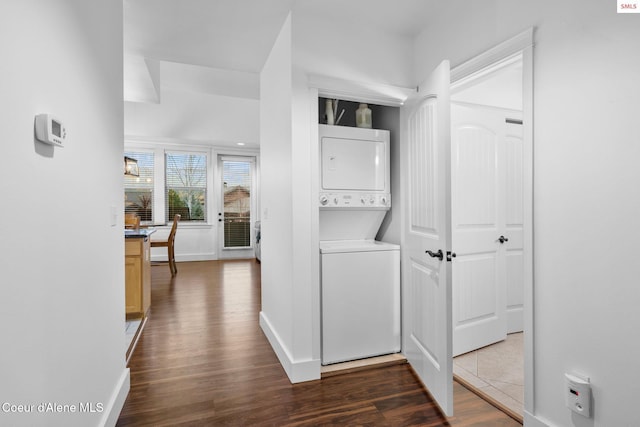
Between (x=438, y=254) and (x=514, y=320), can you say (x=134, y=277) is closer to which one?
(x=438, y=254)

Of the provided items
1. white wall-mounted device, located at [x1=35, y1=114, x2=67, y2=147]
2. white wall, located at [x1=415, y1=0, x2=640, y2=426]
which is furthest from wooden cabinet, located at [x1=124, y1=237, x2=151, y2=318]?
white wall, located at [x1=415, y1=0, x2=640, y2=426]

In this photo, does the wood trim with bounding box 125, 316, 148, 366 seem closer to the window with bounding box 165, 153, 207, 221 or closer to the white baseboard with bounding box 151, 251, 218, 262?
the white baseboard with bounding box 151, 251, 218, 262

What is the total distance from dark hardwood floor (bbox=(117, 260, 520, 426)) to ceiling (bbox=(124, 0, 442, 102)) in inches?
100

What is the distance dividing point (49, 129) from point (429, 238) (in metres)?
1.92

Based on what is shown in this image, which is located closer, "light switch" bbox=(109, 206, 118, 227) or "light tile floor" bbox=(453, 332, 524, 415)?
"light switch" bbox=(109, 206, 118, 227)

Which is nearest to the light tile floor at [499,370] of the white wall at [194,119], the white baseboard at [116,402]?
the white baseboard at [116,402]

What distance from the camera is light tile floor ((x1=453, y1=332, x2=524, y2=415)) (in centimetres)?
203

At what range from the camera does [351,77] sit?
2.36 metres

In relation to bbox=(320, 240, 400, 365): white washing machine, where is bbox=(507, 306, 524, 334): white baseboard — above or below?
below

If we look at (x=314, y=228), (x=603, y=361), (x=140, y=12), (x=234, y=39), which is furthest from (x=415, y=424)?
(x=140, y=12)

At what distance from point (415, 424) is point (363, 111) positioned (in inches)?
90.4

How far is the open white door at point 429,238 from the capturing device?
1.80 metres

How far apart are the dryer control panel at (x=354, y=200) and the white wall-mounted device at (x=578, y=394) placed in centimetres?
157

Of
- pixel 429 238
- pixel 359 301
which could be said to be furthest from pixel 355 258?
pixel 429 238
